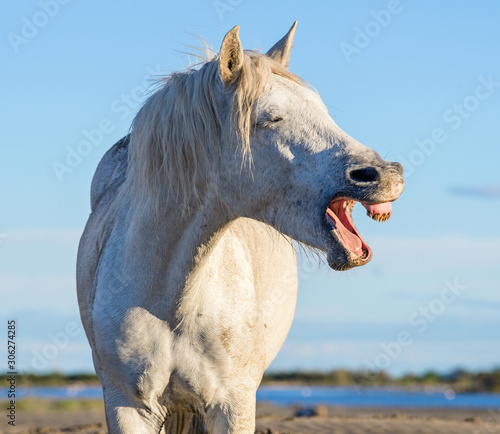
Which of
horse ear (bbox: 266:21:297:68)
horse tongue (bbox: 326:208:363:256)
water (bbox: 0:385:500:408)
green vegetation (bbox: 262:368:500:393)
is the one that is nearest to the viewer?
horse tongue (bbox: 326:208:363:256)

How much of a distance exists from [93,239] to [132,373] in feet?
3.70

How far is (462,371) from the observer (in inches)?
1474

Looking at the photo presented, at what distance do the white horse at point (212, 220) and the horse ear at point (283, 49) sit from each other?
0.03 feet

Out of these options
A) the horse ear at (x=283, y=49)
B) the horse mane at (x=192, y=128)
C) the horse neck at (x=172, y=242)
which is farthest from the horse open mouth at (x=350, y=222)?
the horse ear at (x=283, y=49)

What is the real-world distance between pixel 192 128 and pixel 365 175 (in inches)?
34.3

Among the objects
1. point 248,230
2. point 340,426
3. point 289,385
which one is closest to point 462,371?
point 289,385

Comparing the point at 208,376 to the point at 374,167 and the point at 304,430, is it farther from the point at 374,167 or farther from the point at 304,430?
the point at 304,430

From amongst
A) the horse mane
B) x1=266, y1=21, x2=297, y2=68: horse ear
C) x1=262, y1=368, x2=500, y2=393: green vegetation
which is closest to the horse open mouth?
the horse mane

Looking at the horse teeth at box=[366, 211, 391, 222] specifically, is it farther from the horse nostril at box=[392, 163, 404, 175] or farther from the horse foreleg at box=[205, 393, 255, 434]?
the horse foreleg at box=[205, 393, 255, 434]

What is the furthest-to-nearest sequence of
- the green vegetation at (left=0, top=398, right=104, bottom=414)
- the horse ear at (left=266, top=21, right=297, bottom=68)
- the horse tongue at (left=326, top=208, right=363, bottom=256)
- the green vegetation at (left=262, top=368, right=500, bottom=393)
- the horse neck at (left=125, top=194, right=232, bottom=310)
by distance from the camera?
1. the green vegetation at (left=262, top=368, right=500, bottom=393)
2. the green vegetation at (left=0, top=398, right=104, bottom=414)
3. the horse ear at (left=266, top=21, right=297, bottom=68)
4. the horse neck at (left=125, top=194, right=232, bottom=310)
5. the horse tongue at (left=326, top=208, right=363, bottom=256)

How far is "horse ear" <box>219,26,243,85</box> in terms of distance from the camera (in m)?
2.89

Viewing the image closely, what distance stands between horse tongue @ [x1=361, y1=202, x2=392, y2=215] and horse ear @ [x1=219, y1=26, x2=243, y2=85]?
0.86 metres

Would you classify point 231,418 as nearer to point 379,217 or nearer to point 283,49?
point 379,217

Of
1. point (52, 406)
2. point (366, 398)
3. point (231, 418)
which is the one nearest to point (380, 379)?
point (366, 398)
